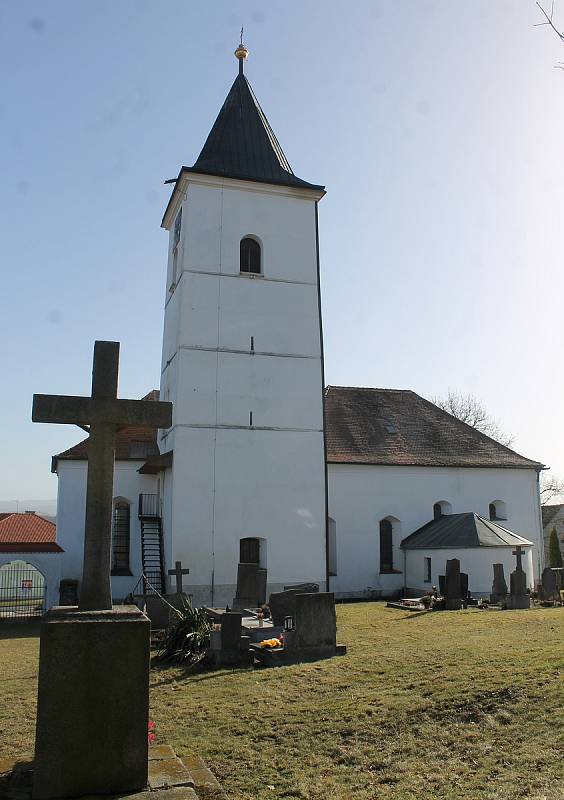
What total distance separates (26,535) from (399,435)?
14628 mm

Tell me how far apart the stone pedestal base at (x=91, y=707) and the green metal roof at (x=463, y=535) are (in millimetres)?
19805

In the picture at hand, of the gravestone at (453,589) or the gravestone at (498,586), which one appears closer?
the gravestone at (453,589)

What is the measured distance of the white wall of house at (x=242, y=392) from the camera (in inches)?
874

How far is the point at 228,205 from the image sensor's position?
24547 millimetres

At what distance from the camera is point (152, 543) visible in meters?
23.7

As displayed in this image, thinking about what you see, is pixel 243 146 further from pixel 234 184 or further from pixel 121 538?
pixel 121 538

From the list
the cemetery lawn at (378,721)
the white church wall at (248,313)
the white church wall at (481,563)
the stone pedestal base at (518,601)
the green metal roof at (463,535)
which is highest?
the white church wall at (248,313)

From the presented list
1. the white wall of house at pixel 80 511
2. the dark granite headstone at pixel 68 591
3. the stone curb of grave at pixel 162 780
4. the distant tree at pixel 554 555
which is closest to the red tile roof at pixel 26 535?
the white wall of house at pixel 80 511

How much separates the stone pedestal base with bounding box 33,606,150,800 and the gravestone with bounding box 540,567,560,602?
59.5 ft

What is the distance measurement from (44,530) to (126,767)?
23.8 m

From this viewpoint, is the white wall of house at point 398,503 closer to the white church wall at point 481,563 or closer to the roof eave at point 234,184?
the white church wall at point 481,563

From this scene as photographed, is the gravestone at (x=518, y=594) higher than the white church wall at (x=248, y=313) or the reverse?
the reverse

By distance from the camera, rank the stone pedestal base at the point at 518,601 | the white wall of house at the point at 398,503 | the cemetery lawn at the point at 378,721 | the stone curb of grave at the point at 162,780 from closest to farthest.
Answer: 1. the stone curb of grave at the point at 162,780
2. the cemetery lawn at the point at 378,721
3. the stone pedestal base at the point at 518,601
4. the white wall of house at the point at 398,503

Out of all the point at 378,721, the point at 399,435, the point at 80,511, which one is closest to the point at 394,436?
the point at 399,435
